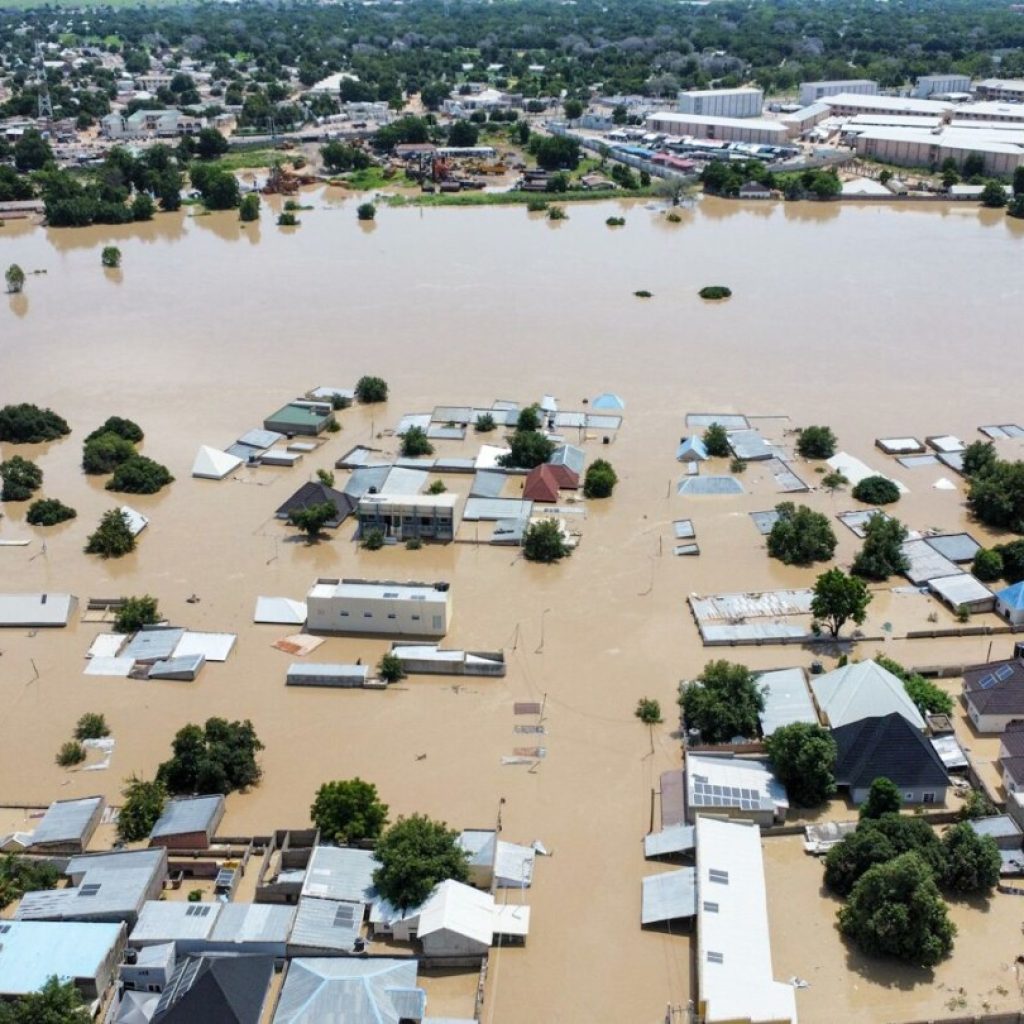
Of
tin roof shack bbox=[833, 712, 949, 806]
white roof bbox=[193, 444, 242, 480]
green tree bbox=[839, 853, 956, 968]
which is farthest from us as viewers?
white roof bbox=[193, 444, 242, 480]

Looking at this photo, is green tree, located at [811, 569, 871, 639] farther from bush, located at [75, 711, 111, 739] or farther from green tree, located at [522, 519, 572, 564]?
bush, located at [75, 711, 111, 739]

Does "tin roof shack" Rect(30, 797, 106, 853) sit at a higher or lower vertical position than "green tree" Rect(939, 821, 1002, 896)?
lower

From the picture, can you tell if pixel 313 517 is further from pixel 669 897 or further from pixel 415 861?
pixel 669 897

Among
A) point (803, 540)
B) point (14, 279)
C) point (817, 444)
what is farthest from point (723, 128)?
point (803, 540)

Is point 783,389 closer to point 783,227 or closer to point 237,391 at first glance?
point 237,391

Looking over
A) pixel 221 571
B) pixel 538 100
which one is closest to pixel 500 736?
pixel 221 571

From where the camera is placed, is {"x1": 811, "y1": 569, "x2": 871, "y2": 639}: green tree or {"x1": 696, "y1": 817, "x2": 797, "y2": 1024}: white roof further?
{"x1": 811, "y1": 569, "x2": 871, "y2": 639}: green tree

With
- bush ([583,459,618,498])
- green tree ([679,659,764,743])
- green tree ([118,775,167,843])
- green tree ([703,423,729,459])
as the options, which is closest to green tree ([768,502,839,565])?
bush ([583,459,618,498])
